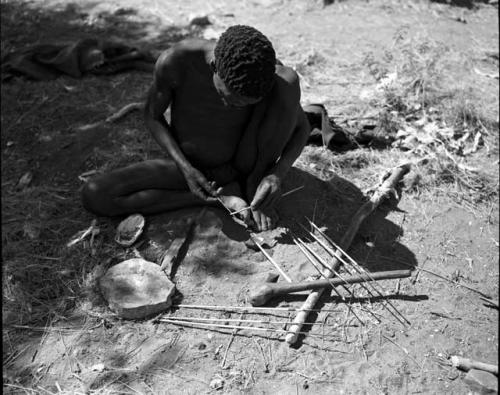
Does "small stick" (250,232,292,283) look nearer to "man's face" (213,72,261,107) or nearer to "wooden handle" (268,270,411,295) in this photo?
"wooden handle" (268,270,411,295)

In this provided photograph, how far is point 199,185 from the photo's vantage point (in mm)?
3055

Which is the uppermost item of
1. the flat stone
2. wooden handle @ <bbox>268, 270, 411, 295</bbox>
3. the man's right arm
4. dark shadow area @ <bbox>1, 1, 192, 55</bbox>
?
the man's right arm

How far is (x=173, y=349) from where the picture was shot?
258 cm

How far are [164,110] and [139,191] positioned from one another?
0.56 meters


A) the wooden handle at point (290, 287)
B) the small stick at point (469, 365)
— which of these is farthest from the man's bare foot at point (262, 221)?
the small stick at point (469, 365)

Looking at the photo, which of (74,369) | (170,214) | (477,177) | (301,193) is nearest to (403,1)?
(477,177)

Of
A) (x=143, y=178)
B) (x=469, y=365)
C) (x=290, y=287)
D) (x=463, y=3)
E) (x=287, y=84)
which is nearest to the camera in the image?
(x=469, y=365)

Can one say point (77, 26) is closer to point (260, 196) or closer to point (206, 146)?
point (206, 146)

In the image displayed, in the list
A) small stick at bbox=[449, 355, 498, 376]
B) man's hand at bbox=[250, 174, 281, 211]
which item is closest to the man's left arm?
man's hand at bbox=[250, 174, 281, 211]

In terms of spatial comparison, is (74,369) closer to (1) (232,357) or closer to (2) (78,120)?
(1) (232,357)

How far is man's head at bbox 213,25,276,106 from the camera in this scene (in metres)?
2.37

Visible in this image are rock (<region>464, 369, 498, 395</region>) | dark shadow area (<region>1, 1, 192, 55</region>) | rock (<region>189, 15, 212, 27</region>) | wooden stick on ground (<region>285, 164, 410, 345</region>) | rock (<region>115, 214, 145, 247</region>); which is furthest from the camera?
rock (<region>189, 15, 212, 27</region>)

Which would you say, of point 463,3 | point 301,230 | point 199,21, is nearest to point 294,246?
point 301,230

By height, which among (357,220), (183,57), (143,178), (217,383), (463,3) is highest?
(183,57)
